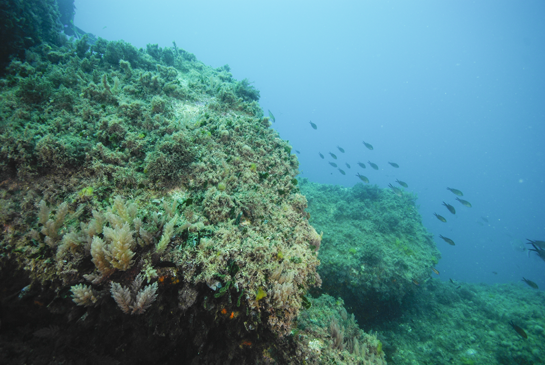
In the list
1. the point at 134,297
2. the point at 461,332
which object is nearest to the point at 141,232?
the point at 134,297

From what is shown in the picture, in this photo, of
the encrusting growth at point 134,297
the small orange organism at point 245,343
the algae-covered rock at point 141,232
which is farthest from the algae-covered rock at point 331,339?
the encrusting growth at point 134,297

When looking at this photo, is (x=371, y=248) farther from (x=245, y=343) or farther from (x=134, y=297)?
(x=134, y=297)

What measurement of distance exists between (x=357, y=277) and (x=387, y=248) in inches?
115

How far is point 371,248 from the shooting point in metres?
8.57


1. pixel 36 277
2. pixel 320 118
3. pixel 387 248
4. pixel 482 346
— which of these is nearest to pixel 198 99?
pixel 36 277

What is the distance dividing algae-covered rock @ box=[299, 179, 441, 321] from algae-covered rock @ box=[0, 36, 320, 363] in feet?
18.4

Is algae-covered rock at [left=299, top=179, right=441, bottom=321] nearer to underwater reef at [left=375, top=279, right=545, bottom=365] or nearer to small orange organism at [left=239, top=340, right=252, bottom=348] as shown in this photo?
underwater reef at [left=375, top=279, right=545, bottom=365]

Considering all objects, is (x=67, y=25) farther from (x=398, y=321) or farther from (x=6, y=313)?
(x=398, y=321)

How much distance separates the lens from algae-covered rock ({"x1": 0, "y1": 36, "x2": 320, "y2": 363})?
214 cm

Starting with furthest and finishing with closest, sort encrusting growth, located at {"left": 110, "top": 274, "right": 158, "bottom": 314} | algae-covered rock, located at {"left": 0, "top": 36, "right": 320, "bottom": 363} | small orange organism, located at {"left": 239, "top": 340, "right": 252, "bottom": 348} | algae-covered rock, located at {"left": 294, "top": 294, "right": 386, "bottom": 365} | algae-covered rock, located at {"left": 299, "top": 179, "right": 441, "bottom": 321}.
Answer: algae-covered rock, located at {"left": 299, "top": 179, "right": 441, "bottom": 321}
algae-covered rock, located at {"left": 294, "top": 294, "right": 386, "bottom": 365}
small orange organism, located at {"left": 239, "top": 340, "right": 252, "bottom": 348}
algae-covered rock, located at {"left": 0, "top": 36, "right": 320, "bottom": 363}
encrusting growth, located at {"left": 110, "top": 274, "right": 158, "bottom": 314}

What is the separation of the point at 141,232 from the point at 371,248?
350 inches

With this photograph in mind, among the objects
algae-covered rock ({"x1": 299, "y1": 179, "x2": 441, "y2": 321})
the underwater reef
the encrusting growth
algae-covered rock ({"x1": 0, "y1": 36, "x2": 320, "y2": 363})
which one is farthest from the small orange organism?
the underwater reef

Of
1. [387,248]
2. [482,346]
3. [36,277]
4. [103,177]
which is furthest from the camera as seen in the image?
[387,248]

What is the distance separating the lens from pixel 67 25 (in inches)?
551
